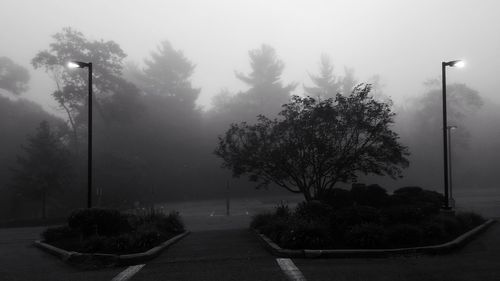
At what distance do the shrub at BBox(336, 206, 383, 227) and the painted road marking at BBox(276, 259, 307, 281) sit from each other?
3715 millimetres

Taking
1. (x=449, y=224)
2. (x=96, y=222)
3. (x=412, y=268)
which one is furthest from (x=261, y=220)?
(x=412, y=268)

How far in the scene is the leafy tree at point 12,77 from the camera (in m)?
64.6

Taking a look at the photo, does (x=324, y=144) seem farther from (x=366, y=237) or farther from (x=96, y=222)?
(x=96, y=222)

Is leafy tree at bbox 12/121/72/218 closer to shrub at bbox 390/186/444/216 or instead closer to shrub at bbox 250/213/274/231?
shrub at bbox 250/213/274/231

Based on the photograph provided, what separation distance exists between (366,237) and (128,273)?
6029 millimetres

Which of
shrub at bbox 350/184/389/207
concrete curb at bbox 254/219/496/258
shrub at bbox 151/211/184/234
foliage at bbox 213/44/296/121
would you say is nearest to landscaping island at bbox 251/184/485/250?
concrete curb at bbox 254/219/496/258

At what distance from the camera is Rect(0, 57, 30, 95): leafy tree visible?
64.6m

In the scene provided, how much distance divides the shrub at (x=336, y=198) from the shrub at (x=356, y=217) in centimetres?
560

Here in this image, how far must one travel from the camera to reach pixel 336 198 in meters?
21.4

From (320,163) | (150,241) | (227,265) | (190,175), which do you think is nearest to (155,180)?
(190,175)

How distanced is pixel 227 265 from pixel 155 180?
49826 millimetres

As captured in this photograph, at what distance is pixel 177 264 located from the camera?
462 inches

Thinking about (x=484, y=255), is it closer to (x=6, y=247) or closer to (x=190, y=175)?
(x=6, y=247)

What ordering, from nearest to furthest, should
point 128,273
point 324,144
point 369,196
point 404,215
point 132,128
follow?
1. point 128,273
2. point 404,215
3. point 324,144
4. point 369,196
5. point 132,128
